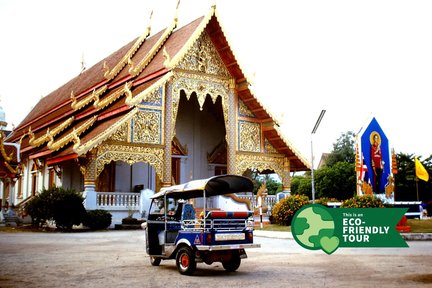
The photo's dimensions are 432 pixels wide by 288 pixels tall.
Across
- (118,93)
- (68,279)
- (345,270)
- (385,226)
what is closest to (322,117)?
(118,93)

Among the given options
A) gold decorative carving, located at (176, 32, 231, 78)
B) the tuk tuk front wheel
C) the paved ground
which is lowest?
the paved ground

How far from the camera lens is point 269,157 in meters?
22.8

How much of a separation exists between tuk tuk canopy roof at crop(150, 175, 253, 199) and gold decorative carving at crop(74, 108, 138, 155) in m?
9.42

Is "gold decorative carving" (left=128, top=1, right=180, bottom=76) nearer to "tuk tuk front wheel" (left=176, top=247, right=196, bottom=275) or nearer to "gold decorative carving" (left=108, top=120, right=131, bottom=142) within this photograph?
"gold decorative carving" (left=108, top=120, right=131, bottom=142)

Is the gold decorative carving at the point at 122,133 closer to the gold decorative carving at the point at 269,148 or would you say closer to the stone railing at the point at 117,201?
the stone railing at the point at 117,201

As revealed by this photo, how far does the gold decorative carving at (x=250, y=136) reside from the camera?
22188 mm

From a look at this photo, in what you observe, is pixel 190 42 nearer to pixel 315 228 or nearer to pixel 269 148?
pixel 269 148

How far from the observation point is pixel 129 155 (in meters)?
19.2

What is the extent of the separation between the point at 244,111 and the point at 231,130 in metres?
1.16

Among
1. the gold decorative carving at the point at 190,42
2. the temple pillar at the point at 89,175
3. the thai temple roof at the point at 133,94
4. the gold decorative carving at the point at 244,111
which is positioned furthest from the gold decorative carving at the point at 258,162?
the temple pillar at the point at 89,175

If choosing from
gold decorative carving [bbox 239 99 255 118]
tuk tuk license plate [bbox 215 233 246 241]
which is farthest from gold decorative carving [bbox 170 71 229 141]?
tuk tuk license plate [bbox 215 233 246 241]

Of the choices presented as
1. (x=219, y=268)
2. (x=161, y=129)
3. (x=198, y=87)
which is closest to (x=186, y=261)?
(x=219, y=268)

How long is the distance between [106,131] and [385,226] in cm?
1084

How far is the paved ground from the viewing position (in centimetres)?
680
